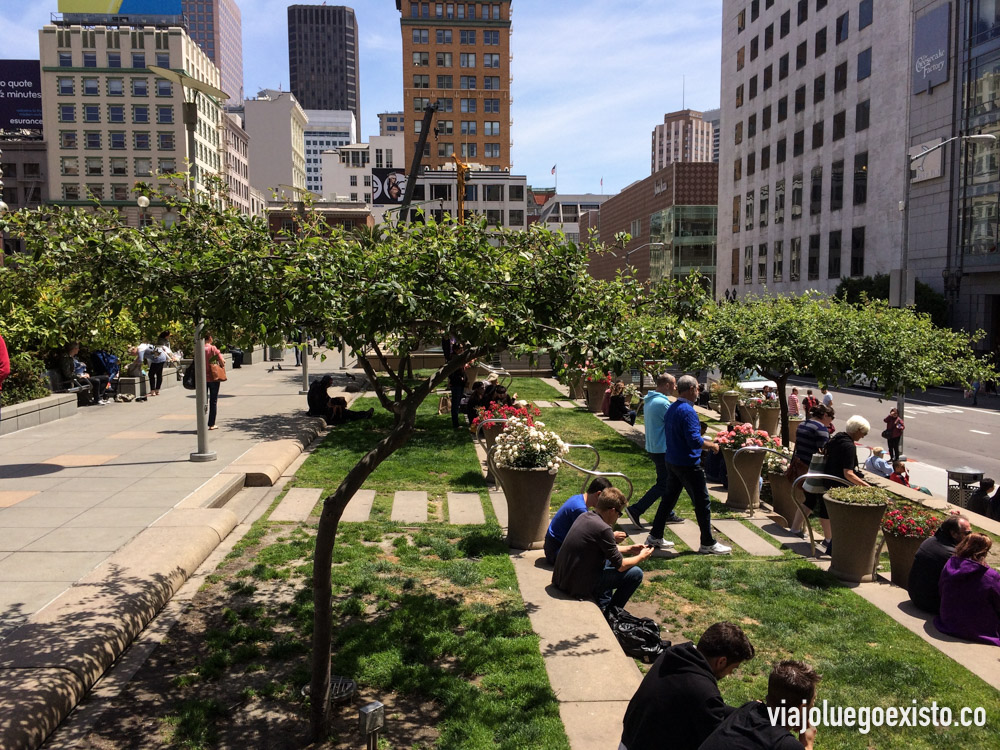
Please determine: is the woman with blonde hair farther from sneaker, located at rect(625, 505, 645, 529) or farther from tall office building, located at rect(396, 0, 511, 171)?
tall office building, located at rect(396, 0, 511, 171)

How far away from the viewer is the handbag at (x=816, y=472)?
9.43 m

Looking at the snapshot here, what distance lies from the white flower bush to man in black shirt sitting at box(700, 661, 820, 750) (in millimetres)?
4875

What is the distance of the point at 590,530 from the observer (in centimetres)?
675

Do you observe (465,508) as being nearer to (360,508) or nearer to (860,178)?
(360,508)

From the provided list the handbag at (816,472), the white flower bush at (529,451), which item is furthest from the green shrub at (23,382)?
the handbag at (816,472)

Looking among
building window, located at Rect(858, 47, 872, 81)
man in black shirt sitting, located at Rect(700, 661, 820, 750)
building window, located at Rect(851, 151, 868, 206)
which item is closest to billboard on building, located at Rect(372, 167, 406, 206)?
man in black shirt sitting, located at Rect(700, 661, 820, 750)

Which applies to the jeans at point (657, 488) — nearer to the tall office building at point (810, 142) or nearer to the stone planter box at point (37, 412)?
the stone planter box at point (37, 412)

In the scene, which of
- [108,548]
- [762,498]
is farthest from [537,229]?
[762,498]

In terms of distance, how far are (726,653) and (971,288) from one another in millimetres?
48625

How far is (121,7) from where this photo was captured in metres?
106

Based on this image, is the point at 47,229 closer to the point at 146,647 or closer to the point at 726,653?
the point at 146,647

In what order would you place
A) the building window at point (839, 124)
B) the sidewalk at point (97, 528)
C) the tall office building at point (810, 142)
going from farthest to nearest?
the building window at point (839, 124)
the tall office building at point (810, 142)
the sidewalk at point (97, 528)

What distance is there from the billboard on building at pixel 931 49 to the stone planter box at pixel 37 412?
48249mm

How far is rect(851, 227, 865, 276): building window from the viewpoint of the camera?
176ft
